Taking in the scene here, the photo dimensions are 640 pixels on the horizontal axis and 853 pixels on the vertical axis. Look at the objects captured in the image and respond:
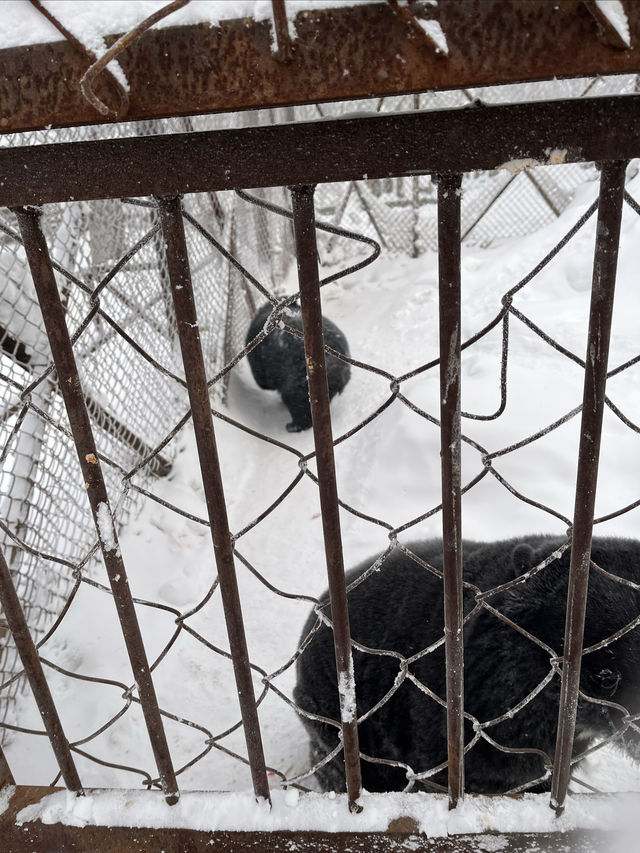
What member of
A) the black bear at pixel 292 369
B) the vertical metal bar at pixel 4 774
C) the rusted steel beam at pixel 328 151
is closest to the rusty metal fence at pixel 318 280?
the rusted steel beam at pixel 328 151

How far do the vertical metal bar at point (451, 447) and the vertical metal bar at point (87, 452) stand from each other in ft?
1.91

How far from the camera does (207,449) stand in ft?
3.71

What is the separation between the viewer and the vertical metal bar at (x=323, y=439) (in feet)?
3.20

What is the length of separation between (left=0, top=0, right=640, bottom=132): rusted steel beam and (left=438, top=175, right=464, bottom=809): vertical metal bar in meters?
0.19

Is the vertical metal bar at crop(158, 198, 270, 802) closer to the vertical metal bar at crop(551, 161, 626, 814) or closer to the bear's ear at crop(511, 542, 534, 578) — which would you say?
the vertical metal bar at crop(551, 161, 626, 814)

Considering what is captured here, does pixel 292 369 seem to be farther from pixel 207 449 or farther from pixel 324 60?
pixel 324 60

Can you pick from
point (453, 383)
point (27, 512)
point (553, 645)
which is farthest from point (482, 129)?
point (27, 512)

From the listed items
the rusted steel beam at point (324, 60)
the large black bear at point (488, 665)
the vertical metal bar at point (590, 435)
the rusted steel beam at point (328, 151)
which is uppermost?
the rusted steel beam at point (324, 60)

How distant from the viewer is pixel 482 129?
857mm

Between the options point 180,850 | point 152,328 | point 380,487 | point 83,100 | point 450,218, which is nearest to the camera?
point 83,100

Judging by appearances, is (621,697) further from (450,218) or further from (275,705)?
(275,705)

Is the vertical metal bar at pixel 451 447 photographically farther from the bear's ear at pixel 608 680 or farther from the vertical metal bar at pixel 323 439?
the bear's ear at pixel 608 680

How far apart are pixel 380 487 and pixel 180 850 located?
2627 millimetres

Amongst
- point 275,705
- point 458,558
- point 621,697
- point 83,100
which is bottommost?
point 275,705
